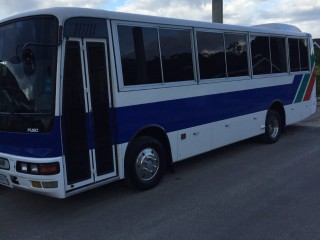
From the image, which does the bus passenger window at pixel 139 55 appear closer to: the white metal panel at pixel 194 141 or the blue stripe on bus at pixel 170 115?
the blue stripe on bus at pixel 170 115

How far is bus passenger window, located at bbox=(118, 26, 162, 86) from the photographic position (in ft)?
18.7

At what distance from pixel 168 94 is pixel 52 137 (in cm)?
229

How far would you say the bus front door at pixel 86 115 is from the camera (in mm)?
4945

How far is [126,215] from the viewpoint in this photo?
514cm

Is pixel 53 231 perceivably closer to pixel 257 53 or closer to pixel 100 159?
pixel 100 159

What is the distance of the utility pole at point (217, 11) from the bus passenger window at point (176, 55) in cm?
592

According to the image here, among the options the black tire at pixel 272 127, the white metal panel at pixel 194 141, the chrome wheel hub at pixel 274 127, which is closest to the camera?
the white metal panel at pixel 194 141

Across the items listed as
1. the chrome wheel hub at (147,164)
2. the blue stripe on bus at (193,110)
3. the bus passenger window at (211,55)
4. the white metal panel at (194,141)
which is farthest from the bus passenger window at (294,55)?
the chrome wheel hub at (147,164)

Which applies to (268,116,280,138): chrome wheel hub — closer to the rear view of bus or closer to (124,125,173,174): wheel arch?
(124,125,173,174): wheel arch

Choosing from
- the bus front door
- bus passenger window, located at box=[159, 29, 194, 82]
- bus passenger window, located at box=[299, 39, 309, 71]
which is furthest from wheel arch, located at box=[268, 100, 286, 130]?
the bus front door

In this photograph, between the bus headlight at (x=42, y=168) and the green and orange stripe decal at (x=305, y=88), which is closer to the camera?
the bus headlight at (x=42, y=168)

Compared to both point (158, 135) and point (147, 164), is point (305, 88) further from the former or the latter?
point (147, 164)

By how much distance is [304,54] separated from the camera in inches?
418

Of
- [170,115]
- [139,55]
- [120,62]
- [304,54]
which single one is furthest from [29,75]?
[304,54]
